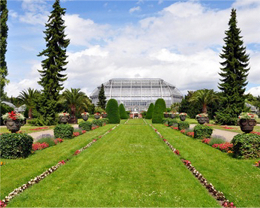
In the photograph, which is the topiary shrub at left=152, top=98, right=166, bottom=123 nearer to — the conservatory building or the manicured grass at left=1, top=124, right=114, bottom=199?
the manicured grass at left=1, top=124, right=114, bottom=199

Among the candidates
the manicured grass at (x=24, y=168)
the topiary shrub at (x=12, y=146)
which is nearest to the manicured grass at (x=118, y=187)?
the manicured grass at (x=24, y=168)

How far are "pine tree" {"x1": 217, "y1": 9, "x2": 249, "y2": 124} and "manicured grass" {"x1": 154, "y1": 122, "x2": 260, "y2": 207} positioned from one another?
24646 mm

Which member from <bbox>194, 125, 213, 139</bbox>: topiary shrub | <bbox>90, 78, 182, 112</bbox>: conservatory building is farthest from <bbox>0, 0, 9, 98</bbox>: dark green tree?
<bbox>90, 78, 182, 112</bbox>: conservatory building

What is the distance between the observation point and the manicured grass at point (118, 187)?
5.41 meters

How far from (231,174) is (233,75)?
2967cm

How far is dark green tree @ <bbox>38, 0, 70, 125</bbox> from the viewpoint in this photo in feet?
103

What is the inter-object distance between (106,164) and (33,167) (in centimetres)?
260

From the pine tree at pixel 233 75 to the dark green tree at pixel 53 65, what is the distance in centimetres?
2322

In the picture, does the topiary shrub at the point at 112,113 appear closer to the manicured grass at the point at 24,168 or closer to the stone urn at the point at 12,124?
the manicured grass at the point at 24,168

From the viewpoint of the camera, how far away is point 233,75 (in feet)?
112

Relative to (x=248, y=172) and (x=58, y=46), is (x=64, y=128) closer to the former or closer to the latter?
(x=248, y=172)

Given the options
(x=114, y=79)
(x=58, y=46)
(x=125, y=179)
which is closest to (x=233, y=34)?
(x=58, y=46)

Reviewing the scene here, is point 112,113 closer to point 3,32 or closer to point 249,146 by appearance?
point 3,32

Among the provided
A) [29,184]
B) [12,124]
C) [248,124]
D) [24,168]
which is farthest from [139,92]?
[29,184]
